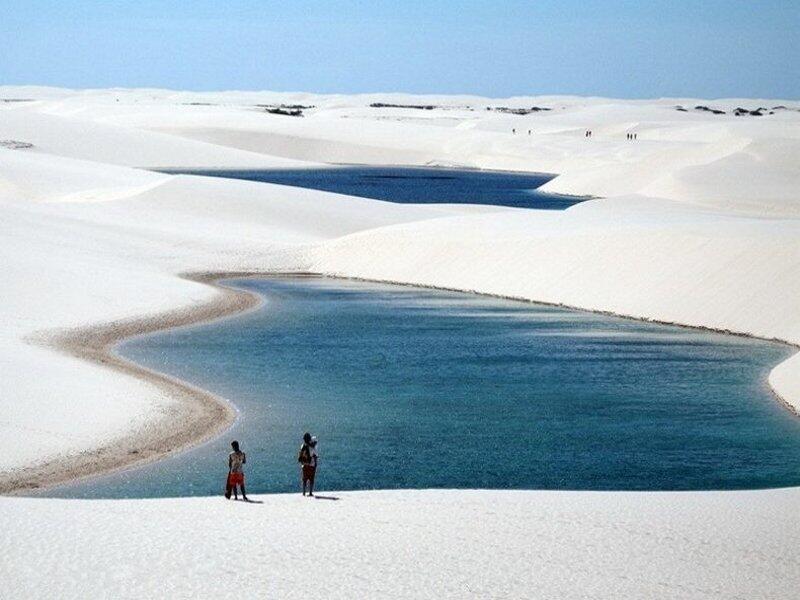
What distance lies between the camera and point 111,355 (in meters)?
26.2

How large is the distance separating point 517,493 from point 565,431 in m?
4.54

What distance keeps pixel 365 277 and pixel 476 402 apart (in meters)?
20.1

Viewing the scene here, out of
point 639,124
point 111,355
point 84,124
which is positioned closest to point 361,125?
point 639,124

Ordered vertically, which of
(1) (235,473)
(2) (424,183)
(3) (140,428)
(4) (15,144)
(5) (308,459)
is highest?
(4) (15,144)

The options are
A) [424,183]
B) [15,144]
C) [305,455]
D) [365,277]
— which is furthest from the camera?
[15,144]

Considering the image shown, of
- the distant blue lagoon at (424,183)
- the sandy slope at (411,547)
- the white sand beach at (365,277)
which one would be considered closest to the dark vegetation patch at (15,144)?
the distant blue lagoon at (424,183)

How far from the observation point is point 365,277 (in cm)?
4216

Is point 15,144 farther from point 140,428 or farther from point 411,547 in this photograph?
point 411,547

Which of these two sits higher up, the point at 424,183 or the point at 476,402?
the point at 424,183

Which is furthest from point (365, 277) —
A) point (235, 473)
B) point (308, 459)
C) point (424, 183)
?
point (424, 183)

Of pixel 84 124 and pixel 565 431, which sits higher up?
pixel 84 124

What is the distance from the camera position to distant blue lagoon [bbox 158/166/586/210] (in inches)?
2938

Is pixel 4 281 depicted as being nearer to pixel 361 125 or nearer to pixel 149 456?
pixel 149 456

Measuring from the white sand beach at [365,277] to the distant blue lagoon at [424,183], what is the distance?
4.72 metres
